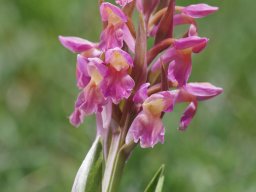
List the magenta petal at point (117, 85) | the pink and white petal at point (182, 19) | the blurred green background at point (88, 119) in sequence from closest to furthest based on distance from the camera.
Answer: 1. the magenta petal at point (117, 85)
2. the pink and white petal at point (182, 19)
3. the blurred green background at point (88, 119)

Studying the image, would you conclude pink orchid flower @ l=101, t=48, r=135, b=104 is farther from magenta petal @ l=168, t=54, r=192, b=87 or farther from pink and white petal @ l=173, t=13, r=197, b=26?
pink and white petal @ l=173, t=13, r=197, b=26

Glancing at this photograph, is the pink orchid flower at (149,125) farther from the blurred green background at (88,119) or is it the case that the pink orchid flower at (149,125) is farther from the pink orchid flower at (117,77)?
the blurred green background at (88,119)

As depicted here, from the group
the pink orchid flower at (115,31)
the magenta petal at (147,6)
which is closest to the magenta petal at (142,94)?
the pink orchid flower at (115,31)

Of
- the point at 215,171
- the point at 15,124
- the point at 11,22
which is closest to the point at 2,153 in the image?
the point at 15,124

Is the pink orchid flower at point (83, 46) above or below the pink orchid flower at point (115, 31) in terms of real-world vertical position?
below

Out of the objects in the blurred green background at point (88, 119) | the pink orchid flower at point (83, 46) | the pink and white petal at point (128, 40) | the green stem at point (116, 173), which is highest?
the pink and white petal at point (128, 40)

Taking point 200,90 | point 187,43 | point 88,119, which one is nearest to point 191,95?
point 200,90

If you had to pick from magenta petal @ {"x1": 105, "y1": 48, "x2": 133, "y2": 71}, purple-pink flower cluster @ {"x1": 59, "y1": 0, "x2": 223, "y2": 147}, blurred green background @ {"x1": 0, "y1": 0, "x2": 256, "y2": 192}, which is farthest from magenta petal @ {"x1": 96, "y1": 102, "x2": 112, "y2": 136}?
blurred green background @ {"x1": 0, "y1": 0, "x2": 256, "y2": 192}
